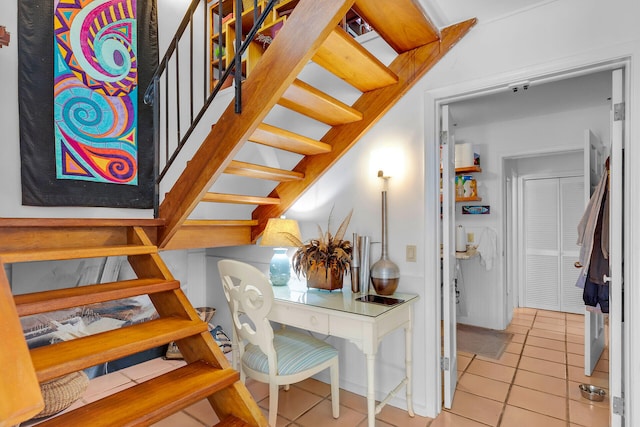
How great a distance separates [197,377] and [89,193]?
1904mm

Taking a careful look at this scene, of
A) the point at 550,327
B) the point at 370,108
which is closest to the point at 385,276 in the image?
the point at 370,108

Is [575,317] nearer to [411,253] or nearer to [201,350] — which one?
[411,253]

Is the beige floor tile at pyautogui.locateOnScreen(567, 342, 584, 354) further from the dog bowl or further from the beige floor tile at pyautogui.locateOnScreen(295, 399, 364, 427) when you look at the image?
the beige floor tile at pyautogui.locateOnScreen(295, 399, 364, 427)

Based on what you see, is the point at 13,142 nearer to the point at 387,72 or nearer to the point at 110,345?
the point at 110,345

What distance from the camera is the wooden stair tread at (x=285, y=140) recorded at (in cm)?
189

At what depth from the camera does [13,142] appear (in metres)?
2.25

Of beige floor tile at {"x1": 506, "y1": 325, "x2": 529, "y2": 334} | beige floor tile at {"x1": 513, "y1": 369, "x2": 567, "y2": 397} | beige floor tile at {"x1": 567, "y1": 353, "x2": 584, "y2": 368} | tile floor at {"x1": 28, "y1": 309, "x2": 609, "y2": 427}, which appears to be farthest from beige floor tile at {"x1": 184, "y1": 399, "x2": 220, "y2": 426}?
beige floor tile at {"x1": 506, "y1": 325, "x2": 529, "y2": 334}

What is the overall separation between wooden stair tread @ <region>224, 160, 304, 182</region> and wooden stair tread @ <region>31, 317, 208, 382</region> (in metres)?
0.91

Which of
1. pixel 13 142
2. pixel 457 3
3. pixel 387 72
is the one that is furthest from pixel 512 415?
Answer: pixel 13 142

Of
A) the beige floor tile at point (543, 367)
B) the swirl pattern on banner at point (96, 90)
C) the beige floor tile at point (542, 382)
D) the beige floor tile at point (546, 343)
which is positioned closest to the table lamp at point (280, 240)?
the swirl pattern on banner at point (96, 90)

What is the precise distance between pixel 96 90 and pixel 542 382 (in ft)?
13.4

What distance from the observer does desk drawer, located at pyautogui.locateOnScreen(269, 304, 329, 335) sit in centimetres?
A: 201

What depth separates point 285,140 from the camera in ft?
6.83

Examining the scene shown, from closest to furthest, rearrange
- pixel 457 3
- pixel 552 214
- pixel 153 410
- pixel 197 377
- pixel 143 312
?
pixel 153 410, pixel 197 377, pixel 457 3, pixel 143 312, pixel 552 214
